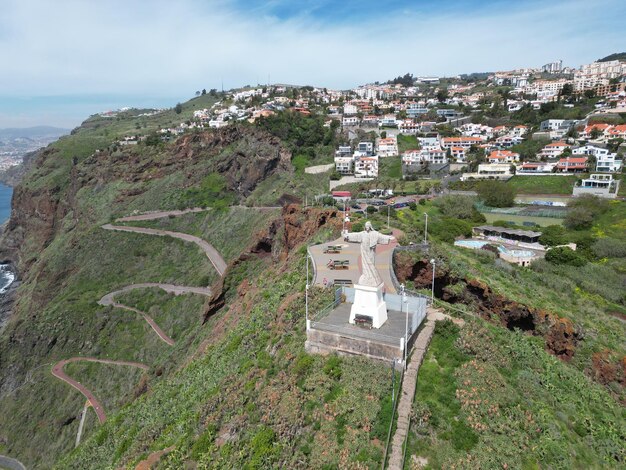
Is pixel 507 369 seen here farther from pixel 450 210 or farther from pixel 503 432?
pixel 450 210

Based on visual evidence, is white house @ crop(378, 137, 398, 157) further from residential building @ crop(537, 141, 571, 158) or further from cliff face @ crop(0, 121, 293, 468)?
residential building @ crop(537, 141, 571, 158)

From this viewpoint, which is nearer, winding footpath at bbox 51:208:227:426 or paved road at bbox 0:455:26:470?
paved road at bbox 0:455:26:470

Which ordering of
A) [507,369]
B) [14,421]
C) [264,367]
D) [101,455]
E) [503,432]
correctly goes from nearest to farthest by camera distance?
[503,432] < [507,369] < [264,367] < [101,455] < [14,421]

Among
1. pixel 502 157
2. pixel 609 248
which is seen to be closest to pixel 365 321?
pixel 609 248

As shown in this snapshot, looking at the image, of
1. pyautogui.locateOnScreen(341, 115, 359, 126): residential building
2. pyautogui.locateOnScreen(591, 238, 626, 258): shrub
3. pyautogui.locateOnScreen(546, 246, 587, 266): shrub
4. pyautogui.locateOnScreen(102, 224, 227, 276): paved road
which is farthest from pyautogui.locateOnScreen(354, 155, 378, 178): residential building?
pyautogui.locateOnScreen(546, 246, 587, 266): shrub

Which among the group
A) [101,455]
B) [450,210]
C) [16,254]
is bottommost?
[16,254]

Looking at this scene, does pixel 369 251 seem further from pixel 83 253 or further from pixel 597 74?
pixel 597 74

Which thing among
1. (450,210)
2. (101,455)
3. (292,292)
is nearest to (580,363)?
(292,292)
